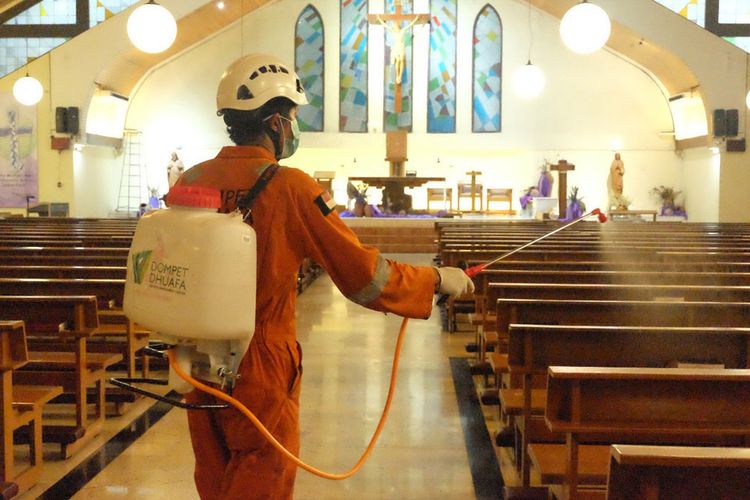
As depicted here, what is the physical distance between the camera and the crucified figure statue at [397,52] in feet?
52.0

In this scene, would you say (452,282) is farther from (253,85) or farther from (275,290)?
(253,85)

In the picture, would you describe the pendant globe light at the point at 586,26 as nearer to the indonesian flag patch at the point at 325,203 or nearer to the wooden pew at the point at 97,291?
the wooden pew at the point at 97,291

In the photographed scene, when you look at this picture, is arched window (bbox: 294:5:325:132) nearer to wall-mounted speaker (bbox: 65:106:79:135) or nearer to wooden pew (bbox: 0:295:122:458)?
wall-mounted speaker (bbox: 65:106:79:135)

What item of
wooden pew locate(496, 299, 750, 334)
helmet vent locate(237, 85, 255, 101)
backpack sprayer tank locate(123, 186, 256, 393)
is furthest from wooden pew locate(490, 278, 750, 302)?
backpack sprayer tank locate(123, 186, 256, 393)

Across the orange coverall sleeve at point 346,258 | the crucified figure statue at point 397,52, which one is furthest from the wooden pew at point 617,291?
the crucified figure statue at point 397,52

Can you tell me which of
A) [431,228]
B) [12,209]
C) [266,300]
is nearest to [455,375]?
[266,300]

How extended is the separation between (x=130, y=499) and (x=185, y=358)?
1.45 meters

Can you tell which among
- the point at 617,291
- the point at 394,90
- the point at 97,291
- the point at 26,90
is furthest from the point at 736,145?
the point at 97,291

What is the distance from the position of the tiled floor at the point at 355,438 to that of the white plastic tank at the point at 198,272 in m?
1.57

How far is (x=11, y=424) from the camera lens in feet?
9.21

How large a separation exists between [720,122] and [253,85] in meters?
14.3

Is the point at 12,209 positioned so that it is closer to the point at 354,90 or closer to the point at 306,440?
the point at 354,90

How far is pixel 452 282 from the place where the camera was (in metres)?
1.88

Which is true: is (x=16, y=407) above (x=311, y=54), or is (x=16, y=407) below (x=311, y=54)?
below
